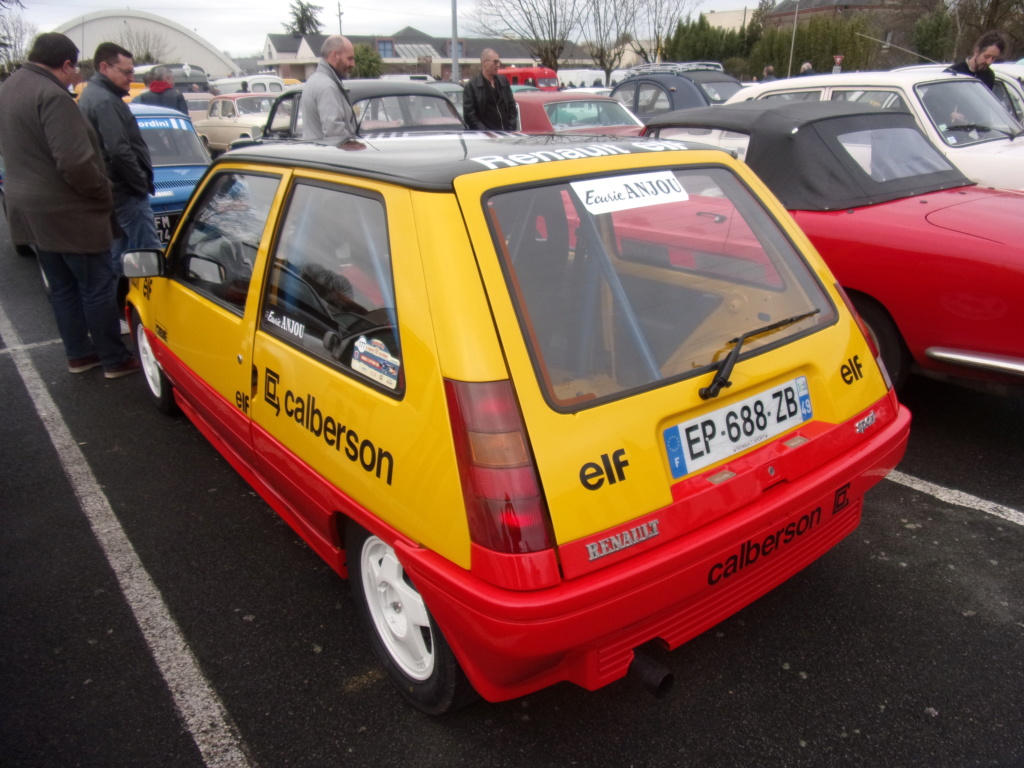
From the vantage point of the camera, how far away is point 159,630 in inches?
103

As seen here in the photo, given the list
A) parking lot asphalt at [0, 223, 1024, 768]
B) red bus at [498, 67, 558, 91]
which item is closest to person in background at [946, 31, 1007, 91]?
parking lot asphalt at [0, 223, 1024, 768]

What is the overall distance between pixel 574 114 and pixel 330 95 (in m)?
6.14

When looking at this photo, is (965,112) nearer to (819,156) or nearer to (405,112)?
(819,156)

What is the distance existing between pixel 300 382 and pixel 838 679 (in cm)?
189

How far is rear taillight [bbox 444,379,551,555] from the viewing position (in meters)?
1.66

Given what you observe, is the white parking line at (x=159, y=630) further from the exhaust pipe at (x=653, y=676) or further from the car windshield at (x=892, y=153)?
the car windshield at (x=892, y=153)

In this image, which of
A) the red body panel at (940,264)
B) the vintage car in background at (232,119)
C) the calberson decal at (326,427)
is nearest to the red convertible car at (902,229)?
the red body panel at (940,264)

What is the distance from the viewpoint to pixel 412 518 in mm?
1843

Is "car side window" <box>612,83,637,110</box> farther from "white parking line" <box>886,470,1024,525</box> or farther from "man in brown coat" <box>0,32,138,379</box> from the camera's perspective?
"white parking line" <box>886,470,1024,525</box>

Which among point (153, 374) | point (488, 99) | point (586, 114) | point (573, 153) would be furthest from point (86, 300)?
point (586, 114)

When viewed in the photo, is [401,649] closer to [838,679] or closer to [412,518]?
[412,518]

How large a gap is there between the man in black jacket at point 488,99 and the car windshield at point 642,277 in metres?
6.64

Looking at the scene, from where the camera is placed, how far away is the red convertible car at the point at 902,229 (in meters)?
3.31

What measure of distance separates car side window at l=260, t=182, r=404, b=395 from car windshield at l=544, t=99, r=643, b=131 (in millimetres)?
9713
